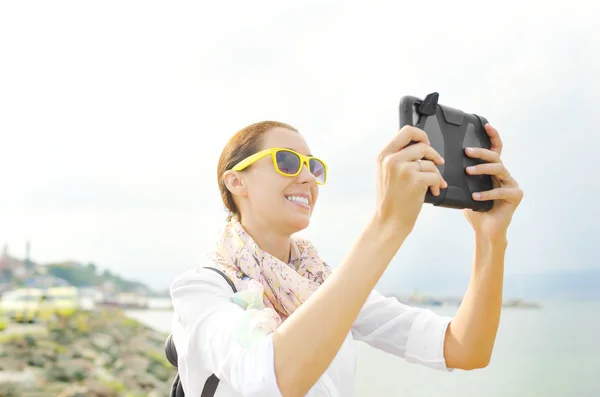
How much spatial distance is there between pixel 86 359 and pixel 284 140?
466 centimetres

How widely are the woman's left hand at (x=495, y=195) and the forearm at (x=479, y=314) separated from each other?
34 mm

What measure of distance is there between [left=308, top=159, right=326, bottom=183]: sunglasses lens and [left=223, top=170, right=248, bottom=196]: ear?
0.56 ft

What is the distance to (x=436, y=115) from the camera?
112cm

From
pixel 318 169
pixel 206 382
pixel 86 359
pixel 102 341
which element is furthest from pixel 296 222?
pixel 102 341

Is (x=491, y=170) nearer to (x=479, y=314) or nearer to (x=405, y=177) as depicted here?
(x=405, y=177)

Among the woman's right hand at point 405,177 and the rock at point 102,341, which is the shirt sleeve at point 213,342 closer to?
the woman's right hand at point 405,177

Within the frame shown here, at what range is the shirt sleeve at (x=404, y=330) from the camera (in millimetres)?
1452

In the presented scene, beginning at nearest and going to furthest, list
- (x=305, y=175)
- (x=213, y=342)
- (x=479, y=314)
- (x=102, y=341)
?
(x=213, y=342), (x=479, y=314), (x=305, y=175), (x=102, y=341)

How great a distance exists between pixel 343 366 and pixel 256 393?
467 mm

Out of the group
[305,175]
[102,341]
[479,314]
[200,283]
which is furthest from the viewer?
[102,341]

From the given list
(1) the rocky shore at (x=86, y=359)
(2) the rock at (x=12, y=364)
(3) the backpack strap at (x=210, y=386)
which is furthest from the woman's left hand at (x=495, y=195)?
(2) the rock at (x=12, y=364)

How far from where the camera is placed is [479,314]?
1.37 meters

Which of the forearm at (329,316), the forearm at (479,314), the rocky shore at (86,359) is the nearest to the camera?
the forearm at (329,316)

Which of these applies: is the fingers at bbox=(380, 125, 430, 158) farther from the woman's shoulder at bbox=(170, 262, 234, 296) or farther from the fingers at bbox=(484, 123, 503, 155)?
the woman's shoulder at bbox=(170, 262, 234, 296)
